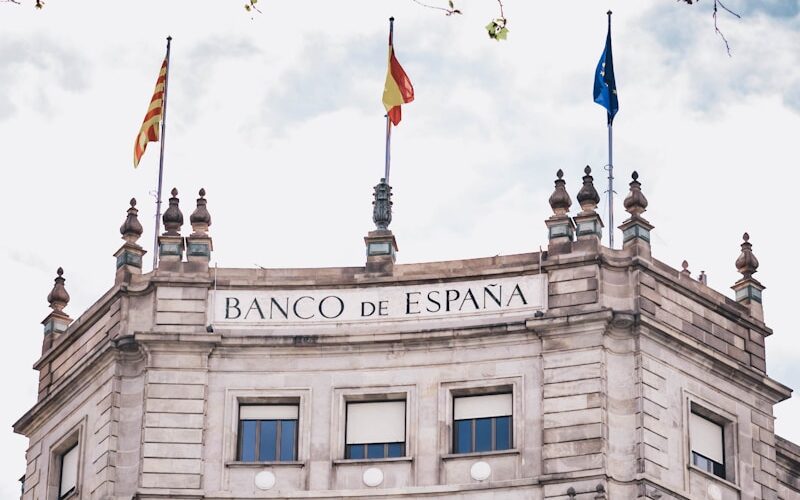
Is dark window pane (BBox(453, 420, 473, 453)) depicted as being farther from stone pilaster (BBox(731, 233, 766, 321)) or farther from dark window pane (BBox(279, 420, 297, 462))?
stone pilaster (BBox(731, 233, 766, 321))

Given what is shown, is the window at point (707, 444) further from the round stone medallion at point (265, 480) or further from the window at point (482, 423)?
the round stone medallion at point (265, 480)

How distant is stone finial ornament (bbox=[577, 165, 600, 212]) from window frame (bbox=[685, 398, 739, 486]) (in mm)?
5441

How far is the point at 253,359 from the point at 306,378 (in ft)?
4.70

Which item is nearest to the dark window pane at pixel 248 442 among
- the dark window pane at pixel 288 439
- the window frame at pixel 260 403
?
the window frame at pixel 260 403

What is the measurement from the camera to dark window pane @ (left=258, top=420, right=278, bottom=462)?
169ft

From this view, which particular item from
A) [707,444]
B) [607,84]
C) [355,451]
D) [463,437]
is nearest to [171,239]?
[355,451]

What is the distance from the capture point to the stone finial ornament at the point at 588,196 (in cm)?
5284

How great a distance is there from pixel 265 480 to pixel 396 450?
10.8 ft

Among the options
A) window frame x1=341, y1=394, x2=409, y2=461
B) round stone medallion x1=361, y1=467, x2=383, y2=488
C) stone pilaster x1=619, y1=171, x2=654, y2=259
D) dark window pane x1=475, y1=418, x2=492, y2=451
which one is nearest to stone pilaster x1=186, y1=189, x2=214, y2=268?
window frame x1=341, y1=394, x2=409, y2=461

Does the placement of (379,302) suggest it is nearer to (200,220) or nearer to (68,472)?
(200,220)

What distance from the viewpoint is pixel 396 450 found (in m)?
51.4

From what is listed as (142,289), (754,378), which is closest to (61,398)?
(142,289)

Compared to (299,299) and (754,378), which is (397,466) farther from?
(754,378)

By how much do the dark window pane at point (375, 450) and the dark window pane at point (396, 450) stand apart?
0.20m
